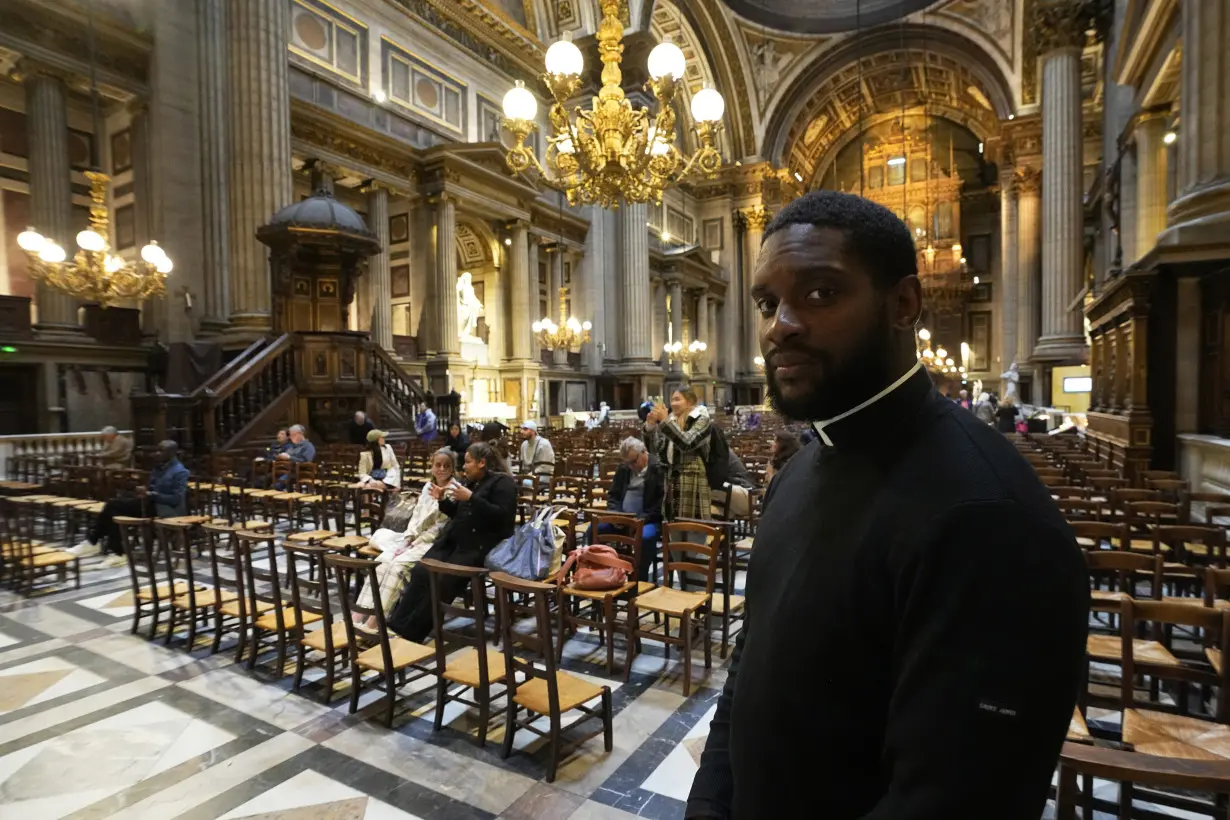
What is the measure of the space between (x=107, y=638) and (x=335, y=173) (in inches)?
558

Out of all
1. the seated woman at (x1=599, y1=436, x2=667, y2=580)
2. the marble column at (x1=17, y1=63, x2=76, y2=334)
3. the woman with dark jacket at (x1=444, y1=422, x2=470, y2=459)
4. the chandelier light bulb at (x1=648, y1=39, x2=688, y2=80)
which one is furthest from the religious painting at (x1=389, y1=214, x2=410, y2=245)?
the seated woman at (x1=599, y1=436, x2=667, y2=580)

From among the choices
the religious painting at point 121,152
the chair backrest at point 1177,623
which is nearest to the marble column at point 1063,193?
the chair backrest at point 1177,623

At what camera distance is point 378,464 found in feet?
26.6

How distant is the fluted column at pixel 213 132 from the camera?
42.9 ft

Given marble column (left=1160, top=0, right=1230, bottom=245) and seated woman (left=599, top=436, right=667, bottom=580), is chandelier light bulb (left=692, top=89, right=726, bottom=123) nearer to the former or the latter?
seated woman (left=599, top=436, right=667, bottom=580)

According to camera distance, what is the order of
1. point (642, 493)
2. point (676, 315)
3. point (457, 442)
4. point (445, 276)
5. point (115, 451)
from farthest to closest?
point (676, 315)
point (445, 276)
point (457, 442)
point (115, 451)
point (642, 493)

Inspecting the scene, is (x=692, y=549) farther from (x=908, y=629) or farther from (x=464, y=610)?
(x=908, y=629)

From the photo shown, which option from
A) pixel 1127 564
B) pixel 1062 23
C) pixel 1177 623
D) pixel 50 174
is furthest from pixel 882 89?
pixel 1177 623

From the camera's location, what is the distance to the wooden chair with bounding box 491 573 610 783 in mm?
3018

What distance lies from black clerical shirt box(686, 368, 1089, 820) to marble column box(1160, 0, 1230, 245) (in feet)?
29.8

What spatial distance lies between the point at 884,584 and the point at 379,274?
1815 cm

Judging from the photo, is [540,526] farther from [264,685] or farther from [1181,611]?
[1181,611]

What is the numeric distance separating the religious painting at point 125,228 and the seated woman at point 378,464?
9.84 m

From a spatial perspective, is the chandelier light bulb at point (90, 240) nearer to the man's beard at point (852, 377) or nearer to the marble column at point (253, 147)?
the marble column at point (253, 147)
